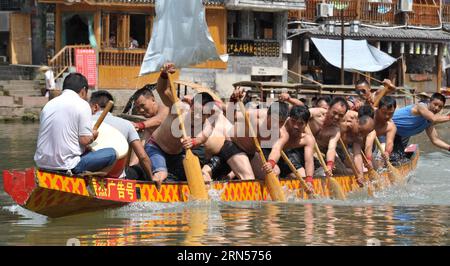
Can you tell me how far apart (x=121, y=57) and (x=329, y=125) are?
20.5m

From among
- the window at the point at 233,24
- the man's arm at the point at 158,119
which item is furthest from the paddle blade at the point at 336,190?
the window at the point at 233,24

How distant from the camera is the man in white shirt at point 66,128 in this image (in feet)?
35.7

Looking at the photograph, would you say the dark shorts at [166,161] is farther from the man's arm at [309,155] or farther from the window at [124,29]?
the window at [124,29]

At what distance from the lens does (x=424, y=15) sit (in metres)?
42.8

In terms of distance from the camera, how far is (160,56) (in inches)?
850

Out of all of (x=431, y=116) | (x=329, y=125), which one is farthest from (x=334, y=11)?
(x=329, y=125)

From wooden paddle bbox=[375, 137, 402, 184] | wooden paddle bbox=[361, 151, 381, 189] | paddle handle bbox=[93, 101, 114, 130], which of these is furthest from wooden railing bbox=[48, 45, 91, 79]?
paddle handle bbox=[93, 101, 114, 130]

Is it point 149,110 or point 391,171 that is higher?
point 149,110

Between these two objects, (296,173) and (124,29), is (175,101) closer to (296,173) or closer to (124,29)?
(296,173)

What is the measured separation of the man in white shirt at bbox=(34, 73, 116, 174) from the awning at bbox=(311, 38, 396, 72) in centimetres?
2815

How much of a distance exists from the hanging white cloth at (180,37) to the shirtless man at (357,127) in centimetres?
561

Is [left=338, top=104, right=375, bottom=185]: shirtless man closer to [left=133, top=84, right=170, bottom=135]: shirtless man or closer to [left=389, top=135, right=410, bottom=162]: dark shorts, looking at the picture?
[left=389, top=135, right=410, bottom=162]: dark shorts

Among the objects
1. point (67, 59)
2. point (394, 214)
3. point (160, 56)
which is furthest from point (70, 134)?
point (67, 59)
